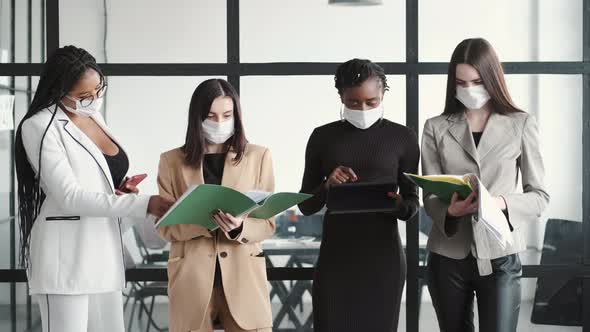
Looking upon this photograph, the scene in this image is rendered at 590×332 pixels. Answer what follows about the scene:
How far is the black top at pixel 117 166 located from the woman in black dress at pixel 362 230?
694 millimetres

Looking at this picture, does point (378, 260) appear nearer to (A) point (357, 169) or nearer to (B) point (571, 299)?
(A) point (357, 169)

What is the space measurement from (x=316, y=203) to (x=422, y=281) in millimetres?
999

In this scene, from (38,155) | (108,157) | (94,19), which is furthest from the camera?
(94,19)

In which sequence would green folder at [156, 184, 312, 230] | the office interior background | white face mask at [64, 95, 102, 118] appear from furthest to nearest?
1. the office interior background
2. white face mask at [64, 95, 102, 118]
3. green folder at [156, 184, 312, 230]

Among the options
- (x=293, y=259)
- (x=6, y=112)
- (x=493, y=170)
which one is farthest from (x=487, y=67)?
(x=6, y=112)

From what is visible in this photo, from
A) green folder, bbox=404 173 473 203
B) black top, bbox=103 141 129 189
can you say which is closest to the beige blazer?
black top, bbox=103 141 129 189

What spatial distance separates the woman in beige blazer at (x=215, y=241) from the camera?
2.79 metres

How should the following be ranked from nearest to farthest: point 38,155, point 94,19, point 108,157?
point 38,155
point 108,157
point 94,19

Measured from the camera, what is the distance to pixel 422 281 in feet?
12.1

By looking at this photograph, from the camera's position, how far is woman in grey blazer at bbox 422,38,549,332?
2.80 m

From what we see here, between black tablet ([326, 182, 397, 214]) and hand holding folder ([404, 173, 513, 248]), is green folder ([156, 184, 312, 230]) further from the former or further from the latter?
hand holding folder ([404, 173, 513, 248])

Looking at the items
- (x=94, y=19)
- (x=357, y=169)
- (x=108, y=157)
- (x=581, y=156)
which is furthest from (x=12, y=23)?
(x=581, y=156)

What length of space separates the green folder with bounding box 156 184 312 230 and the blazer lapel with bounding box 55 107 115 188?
0.37 meters

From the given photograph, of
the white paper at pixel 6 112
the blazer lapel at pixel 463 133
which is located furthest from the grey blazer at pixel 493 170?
the white paper at pixel 6 112
